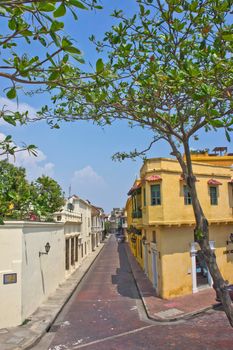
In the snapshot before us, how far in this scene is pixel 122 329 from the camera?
13.5 metres

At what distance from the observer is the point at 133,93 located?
790 centimetres

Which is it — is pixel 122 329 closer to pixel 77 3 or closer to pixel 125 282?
pixel 125 282

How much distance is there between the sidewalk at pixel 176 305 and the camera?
50.0 feet

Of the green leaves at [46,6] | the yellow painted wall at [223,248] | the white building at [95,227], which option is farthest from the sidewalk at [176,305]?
the white building at [95,227]

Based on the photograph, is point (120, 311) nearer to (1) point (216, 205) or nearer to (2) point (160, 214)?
(2) point (160, 214)

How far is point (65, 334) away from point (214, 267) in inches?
340

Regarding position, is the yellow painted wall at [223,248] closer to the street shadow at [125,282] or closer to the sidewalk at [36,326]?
the street shadow at [125,282]

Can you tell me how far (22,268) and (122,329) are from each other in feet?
15.3

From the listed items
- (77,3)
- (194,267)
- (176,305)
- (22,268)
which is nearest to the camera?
(77,3)

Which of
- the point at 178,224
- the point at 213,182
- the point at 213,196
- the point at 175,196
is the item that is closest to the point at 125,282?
the point at 178,224

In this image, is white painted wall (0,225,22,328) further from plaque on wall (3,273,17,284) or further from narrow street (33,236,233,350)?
narrow street (33,236,233,350)

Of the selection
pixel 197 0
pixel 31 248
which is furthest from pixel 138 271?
pixel 197 0

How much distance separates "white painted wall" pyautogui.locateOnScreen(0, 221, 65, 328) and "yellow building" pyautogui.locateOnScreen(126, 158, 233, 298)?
20.3ft

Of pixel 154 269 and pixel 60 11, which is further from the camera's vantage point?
pixel 154 269
